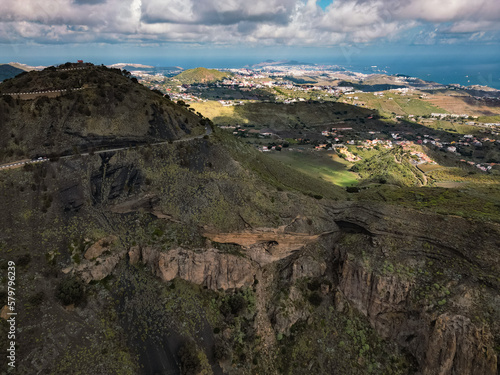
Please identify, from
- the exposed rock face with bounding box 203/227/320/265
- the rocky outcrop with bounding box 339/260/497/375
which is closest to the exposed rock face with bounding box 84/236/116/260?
the exposed rock face with bounding box 203/227/320/265

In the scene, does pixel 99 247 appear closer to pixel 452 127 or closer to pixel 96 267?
pixel 96 267

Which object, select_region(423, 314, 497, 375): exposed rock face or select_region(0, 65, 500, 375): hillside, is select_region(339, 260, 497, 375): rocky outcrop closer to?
select_region(423, 314, 497, 375): exposed rock face

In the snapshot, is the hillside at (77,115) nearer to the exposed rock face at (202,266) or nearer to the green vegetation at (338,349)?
the exposed rock face at (202,266)

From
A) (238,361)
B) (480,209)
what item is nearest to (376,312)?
(238,361)

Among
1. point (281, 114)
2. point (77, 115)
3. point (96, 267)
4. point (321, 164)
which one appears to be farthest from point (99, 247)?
point (281, 114)

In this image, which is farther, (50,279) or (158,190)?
(158,190)

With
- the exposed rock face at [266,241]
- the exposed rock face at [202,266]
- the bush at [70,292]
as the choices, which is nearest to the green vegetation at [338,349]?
the exposed rock face at [266,241]

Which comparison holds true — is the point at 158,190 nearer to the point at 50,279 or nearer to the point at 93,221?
the point at 93,221
